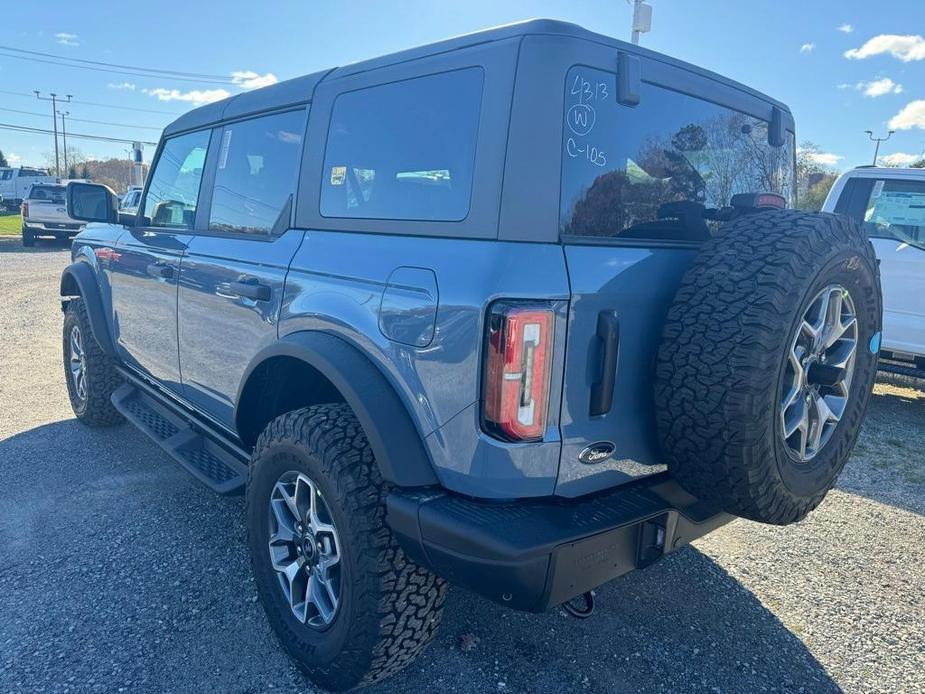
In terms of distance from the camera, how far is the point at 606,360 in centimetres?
192

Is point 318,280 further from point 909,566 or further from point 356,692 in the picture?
point 909,566

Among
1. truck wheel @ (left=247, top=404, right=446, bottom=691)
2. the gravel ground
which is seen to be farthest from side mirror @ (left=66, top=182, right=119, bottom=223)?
truck wheel @ (left=247, top=404, right=446, bottom=691)

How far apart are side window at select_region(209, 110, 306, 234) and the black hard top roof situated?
0.08 metres

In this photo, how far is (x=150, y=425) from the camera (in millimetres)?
3807

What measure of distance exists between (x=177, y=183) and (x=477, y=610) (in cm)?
278

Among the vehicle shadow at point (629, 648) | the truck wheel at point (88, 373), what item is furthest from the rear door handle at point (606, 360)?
the truck wheel at point (88, 373)

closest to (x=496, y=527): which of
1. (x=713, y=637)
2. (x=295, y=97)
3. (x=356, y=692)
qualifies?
(x=356, y=692)

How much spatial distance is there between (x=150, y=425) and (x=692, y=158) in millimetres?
3159

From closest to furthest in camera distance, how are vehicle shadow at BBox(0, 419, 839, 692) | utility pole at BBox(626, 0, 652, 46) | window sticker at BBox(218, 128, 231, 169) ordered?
vehicle shadow at BBox(0, 419, 839, 692)
window sticker at BBox(218, 128, 231, 169)
utility pole at BBox(626, 0, 652, 46)

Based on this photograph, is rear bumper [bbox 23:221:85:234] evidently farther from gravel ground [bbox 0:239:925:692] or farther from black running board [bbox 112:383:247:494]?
gravel ground [bbox 0:239:925:692]

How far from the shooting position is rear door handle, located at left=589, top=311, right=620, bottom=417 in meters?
1.91

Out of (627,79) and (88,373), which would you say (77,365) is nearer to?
(88,373)

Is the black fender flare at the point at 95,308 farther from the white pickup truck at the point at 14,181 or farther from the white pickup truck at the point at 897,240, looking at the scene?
the white pickup truck at the point at 14,181

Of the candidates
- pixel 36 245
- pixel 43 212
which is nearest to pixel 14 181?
pixel 36 245
